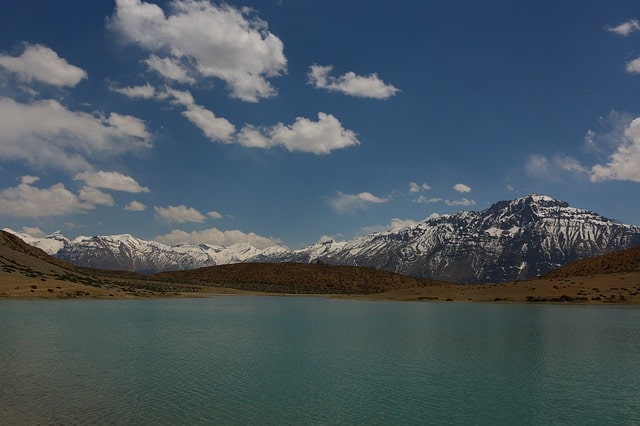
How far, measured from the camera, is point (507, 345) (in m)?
55.3

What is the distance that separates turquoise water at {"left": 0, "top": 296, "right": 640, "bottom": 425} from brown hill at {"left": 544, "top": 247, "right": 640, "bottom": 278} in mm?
122461

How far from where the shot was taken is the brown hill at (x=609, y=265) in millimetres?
171475

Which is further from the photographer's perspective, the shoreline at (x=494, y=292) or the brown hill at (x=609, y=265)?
the brown hill at (x=609, y=265)

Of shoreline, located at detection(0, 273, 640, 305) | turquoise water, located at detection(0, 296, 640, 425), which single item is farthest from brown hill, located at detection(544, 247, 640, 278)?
turquoise water, located at detection(0, 296, 640, 425)

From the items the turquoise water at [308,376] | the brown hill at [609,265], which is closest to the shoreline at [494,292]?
the brown hill at [609,265]

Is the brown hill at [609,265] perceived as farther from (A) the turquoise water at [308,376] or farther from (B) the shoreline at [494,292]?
(A) the turquoise water at [308,376]

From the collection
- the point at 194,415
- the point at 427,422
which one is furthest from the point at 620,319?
the point at 194,415

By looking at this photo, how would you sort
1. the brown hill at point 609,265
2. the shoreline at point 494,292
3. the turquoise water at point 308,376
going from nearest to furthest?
the turquoise water at point 308,376 < the shoreline at point 494,292 < the brown hill at point 609,265

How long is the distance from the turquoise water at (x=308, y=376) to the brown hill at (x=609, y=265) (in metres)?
122

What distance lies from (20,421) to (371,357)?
29.8 m

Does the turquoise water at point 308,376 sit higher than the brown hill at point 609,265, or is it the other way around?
the brown hill at point 609,265

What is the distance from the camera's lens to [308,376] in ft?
124

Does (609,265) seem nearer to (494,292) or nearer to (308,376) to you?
(494,292)

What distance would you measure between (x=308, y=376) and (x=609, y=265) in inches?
7160
